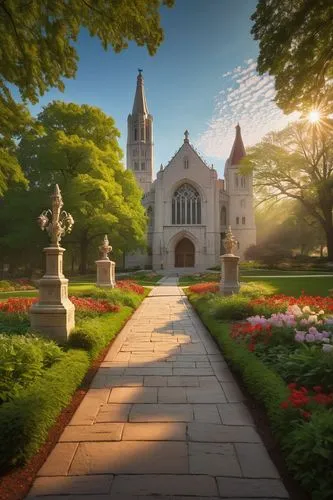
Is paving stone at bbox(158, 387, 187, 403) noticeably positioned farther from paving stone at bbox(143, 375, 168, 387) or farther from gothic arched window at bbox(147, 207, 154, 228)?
gothic arched window at bbox(147, 207, 154, 228)

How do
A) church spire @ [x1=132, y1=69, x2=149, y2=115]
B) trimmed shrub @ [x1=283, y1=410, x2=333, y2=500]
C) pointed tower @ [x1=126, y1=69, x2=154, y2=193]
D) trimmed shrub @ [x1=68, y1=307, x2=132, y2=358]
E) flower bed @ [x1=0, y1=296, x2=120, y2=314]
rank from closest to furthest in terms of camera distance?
1. trimmed shrub @ [x1=283, y1=410, x2=333, y2=500]
2. trimmed shrub @ [x1=68, y1=307, x2=132, y2=358]
3. flower bed @ [x1=0, y1=296, x2=120, y2=314]
4. pointed tower @ [x1=126, y1=69, x2=154, y2=193]
5. church spire @ [x1=132, y1=69, x2=149, y2=115]

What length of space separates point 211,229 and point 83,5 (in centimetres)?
3826

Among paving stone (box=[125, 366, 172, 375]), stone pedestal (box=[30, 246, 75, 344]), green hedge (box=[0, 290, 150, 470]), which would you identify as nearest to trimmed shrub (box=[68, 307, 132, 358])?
stone pedestal (box=[30, 246, 75, 344])

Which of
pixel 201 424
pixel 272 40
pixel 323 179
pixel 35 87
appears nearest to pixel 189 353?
pixel 201 424

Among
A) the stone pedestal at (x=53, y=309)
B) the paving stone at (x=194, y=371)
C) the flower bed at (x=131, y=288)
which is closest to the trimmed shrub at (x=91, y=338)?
the stone pedestal at (x=53, y=309)

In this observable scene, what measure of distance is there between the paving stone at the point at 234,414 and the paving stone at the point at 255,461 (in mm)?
495

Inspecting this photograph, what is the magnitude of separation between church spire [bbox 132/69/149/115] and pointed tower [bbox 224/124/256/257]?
53.1 feet

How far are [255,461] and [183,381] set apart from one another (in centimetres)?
218

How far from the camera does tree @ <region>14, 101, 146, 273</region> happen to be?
77.7 ft

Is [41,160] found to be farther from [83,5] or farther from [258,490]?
[258,490]

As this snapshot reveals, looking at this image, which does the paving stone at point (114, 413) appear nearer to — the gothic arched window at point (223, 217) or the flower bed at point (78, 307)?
the flower bed at point (78, 307)

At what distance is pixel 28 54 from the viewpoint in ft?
18.2

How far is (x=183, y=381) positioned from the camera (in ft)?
17.3

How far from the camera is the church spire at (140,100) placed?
52.2 meters
